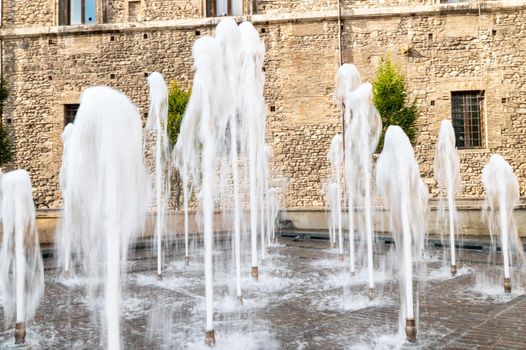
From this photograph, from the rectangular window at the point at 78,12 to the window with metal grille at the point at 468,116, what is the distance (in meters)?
13.8

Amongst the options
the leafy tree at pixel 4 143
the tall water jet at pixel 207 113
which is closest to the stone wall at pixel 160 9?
the leafy tree at pixel 4 143

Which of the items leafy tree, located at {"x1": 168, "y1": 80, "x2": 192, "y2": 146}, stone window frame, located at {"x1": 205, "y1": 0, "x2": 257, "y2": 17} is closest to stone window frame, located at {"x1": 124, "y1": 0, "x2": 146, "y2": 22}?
stone window frame, located at {"x1": 205, "y1": 0, "x2": 257, "y2": 17}

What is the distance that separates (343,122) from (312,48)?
293 cm

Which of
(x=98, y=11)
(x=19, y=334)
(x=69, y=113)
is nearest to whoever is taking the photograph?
(x=19, y=334)

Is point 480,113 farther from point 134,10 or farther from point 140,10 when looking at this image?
point 134,10

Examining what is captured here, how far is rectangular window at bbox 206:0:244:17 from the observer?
16.1 metres

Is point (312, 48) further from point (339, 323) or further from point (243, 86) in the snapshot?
point (339, 323)

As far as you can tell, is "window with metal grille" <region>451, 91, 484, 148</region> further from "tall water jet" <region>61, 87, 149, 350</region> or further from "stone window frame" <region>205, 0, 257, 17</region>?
"tall water jet" <region>61, 87, 149, 350</region>

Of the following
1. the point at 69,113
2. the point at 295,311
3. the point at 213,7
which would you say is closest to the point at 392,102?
the point at 213,7

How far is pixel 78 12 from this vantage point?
16484 millimetres

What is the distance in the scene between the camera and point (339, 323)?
3.39m

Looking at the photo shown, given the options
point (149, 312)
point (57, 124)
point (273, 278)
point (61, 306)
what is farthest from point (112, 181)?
point (57, 124)

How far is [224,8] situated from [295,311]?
14.7 metres

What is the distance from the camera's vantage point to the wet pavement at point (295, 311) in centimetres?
298
